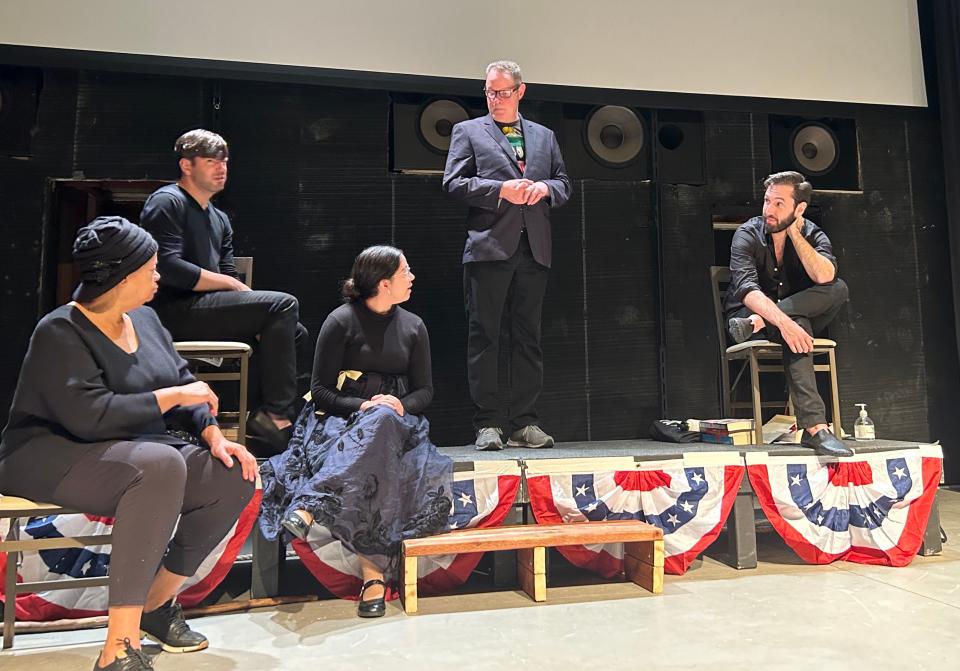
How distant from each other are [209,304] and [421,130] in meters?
1.78

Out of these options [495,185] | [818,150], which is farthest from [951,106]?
[495,185]

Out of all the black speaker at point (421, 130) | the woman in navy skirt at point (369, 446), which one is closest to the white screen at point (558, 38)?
the black speaker at point (421, 130)

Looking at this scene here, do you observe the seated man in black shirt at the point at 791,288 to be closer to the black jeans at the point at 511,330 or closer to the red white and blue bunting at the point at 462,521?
the black jeans at the point at 511,330

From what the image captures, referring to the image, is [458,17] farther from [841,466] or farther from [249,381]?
[841,466]

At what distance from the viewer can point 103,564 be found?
2076 mm

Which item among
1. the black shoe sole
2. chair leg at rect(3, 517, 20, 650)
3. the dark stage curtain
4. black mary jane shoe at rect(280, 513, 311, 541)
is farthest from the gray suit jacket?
the dark stage curtain

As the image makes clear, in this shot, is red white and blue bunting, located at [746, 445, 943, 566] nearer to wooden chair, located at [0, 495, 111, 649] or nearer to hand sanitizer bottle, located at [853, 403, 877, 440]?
hand sanitizer bottle, located at [853, 403, 877, 440]

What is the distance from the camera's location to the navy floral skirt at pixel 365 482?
1991 mm

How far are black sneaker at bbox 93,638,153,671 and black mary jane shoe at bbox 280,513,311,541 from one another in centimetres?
53

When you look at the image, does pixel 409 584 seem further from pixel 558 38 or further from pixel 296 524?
pixel 558 38

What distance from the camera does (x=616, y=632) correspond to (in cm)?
183

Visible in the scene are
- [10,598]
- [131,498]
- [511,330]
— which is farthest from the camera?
[511,330]

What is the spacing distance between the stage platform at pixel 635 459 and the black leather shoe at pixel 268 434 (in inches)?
11.3

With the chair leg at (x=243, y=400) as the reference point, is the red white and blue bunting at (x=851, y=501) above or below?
below
